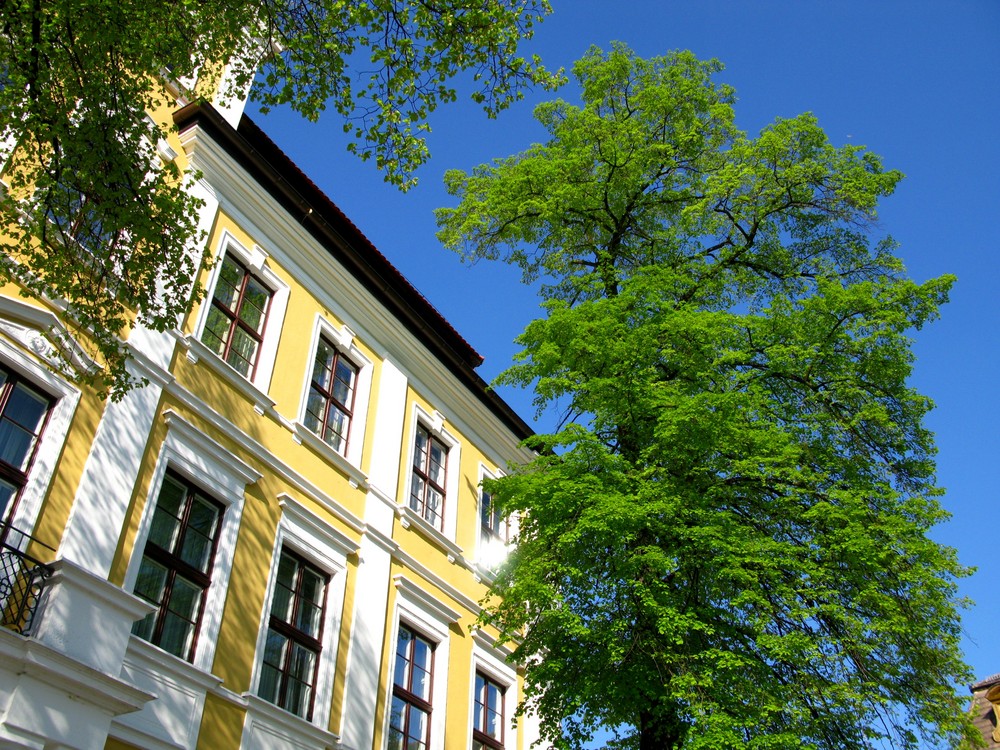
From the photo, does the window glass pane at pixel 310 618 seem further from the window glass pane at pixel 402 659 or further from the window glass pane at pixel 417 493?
the window glass pane at pixel 417 493

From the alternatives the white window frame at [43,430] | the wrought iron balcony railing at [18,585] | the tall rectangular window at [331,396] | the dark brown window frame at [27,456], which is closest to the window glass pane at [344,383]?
the tall rectangular window at [331,396]

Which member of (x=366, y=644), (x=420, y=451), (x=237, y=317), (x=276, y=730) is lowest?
(x=276, y=730)

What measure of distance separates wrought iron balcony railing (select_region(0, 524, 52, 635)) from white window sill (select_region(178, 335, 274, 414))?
3486 millimetres

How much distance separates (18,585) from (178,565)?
86.4 inches

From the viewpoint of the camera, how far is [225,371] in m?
11.0

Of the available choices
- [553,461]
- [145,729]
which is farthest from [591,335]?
[145,729]

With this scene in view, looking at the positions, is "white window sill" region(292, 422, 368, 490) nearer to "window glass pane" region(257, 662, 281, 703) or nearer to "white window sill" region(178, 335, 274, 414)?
"white window sill" region(178, 335, 274, 414)

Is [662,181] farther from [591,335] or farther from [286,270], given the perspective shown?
[286,270]

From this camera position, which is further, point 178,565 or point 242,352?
point 242,352

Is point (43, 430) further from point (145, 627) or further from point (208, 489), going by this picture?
point (145, 627)

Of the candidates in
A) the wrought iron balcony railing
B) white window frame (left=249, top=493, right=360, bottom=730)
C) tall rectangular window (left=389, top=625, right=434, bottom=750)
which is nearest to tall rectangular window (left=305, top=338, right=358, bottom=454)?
white window frame (left=249, top=493, right=360, bottom=730)

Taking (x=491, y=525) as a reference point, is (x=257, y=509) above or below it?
below

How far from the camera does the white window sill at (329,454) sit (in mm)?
11953

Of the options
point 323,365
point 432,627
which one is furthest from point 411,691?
point 323,365
